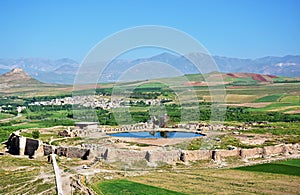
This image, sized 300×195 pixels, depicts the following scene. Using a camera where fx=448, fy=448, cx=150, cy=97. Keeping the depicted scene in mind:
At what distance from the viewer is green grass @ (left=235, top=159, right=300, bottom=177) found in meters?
27.6

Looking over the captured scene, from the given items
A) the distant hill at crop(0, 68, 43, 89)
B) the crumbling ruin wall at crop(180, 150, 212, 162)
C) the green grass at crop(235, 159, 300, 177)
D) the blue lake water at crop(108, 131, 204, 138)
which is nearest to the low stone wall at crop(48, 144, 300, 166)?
the crumbling ruin wall at crop(180, 150, 212, 162)

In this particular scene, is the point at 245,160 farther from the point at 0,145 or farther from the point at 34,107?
the point at 34,107

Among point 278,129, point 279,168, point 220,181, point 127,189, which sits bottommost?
point 127,189

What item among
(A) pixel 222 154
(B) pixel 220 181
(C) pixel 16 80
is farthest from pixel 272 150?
(C) pixel 16 80

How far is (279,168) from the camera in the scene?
2866 centimetres

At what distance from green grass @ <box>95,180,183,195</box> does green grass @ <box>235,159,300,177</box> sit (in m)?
7.46

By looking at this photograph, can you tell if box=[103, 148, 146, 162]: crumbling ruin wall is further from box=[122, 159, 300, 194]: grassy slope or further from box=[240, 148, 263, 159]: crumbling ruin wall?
box=[240, 148, 263, 159]: crumbling ruin wall

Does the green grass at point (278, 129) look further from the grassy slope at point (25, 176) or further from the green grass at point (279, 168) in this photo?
the grassy slope at point (25, 176)

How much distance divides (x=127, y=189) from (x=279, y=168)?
35.4ft

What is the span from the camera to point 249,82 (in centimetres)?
13725

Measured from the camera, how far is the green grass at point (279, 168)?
27.6 meters

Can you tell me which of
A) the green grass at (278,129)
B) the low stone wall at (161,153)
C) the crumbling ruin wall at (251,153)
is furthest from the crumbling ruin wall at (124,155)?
the green grass at (278,129)

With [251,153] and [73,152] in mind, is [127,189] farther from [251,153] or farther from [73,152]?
[251,153]

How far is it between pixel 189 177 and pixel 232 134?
17359 millimetres
